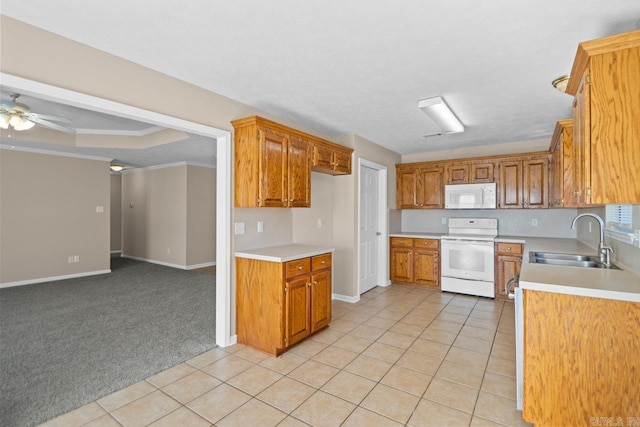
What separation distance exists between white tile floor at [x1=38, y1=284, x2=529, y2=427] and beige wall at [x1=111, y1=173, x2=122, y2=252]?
756cm

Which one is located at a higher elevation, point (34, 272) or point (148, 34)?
point (148, 34)

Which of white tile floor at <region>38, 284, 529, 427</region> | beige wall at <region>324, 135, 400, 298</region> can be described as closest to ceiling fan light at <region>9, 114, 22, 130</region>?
white tile floor at <region>38, 284, 529, 427</region>

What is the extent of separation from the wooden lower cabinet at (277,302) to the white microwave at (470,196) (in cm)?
300

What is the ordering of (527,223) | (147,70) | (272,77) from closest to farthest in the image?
(147,70) → (272,77) → (527,223)

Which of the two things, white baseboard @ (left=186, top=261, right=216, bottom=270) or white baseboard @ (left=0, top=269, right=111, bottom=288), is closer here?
white baseboard @ (left=0, top=269, right=111, bottom=288)

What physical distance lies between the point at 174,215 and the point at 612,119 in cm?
746

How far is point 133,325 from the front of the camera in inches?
140

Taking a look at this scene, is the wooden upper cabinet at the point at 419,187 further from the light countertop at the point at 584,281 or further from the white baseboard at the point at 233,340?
the white baseboard at the point at 233,340

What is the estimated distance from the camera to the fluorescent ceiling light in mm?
3071

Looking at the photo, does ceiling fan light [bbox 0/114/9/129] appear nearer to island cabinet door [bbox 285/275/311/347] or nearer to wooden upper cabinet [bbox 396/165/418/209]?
island cabinet door [bbox 285/275/311/347]

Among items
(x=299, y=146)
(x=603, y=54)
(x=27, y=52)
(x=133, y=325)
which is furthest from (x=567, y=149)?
(x=133, y=325)

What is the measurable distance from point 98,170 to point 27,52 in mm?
5322

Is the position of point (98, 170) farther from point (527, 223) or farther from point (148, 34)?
point (527, 223)

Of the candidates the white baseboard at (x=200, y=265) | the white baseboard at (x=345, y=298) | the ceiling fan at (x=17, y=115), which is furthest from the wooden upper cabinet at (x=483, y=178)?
the ceiling fan at (x=17, y=115)
